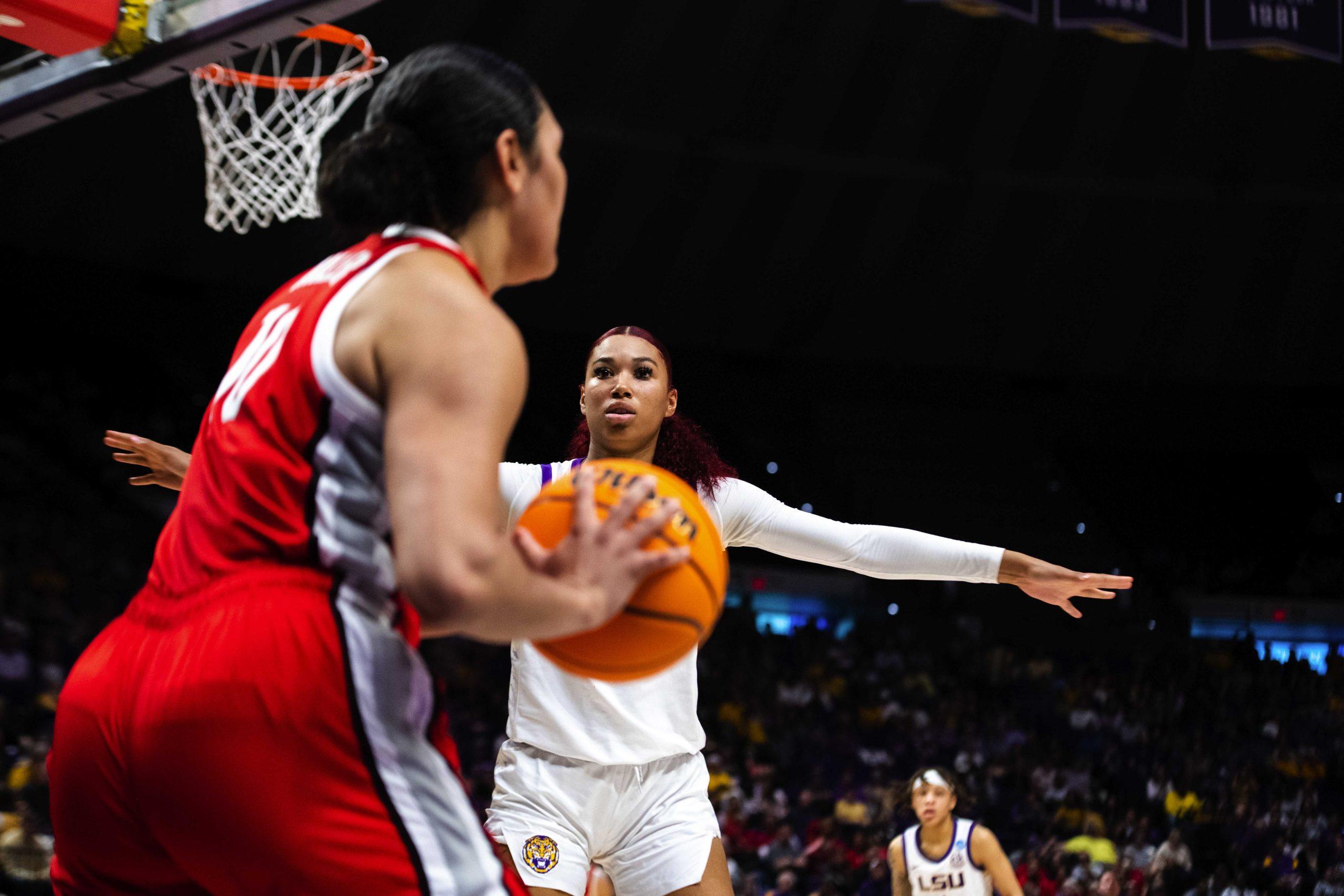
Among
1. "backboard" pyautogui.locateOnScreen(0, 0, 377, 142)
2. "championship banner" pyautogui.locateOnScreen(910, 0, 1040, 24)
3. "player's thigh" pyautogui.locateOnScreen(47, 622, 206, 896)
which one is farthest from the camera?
"championship banner" pyautogui.locateOnScreen(910, 0, 1040, 24)

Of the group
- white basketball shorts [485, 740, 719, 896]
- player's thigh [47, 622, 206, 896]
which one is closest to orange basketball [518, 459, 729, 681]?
player's thigh [47, 622, 206, 896]

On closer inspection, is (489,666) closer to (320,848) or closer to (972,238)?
(972,238)

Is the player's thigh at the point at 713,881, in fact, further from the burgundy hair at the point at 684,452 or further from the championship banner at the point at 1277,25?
the championship banner at the point at 1277,25

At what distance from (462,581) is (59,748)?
0.63 m

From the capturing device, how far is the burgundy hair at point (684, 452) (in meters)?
3.87

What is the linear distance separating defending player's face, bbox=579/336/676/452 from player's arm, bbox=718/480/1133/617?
398 mm

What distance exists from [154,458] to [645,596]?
1.72 m

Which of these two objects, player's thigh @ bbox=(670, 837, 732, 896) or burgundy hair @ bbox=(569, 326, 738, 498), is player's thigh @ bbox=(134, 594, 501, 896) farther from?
burgundy hair @ bbox=(569, 326, 738, 498)

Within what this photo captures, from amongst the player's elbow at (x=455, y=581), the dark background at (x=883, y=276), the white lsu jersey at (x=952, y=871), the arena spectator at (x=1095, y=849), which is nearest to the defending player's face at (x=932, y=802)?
the white lsu jersey at (x=952, y=871)

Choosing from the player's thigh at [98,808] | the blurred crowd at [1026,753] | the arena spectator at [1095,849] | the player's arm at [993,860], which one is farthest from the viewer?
the arena spectator at [1095,849]

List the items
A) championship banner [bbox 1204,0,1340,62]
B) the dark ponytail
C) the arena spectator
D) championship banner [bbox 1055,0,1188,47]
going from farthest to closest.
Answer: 1. the arena spectator
2. championship banner [bbox 1204,0,1340,62]
3. championship banner [bbox 1055,0,1188,47]
4. the dark ponytail

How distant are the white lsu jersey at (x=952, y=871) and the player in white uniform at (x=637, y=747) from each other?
441cm

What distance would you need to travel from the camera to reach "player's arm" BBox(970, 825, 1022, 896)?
7227mm

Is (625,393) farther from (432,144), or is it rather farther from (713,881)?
(432,144)
